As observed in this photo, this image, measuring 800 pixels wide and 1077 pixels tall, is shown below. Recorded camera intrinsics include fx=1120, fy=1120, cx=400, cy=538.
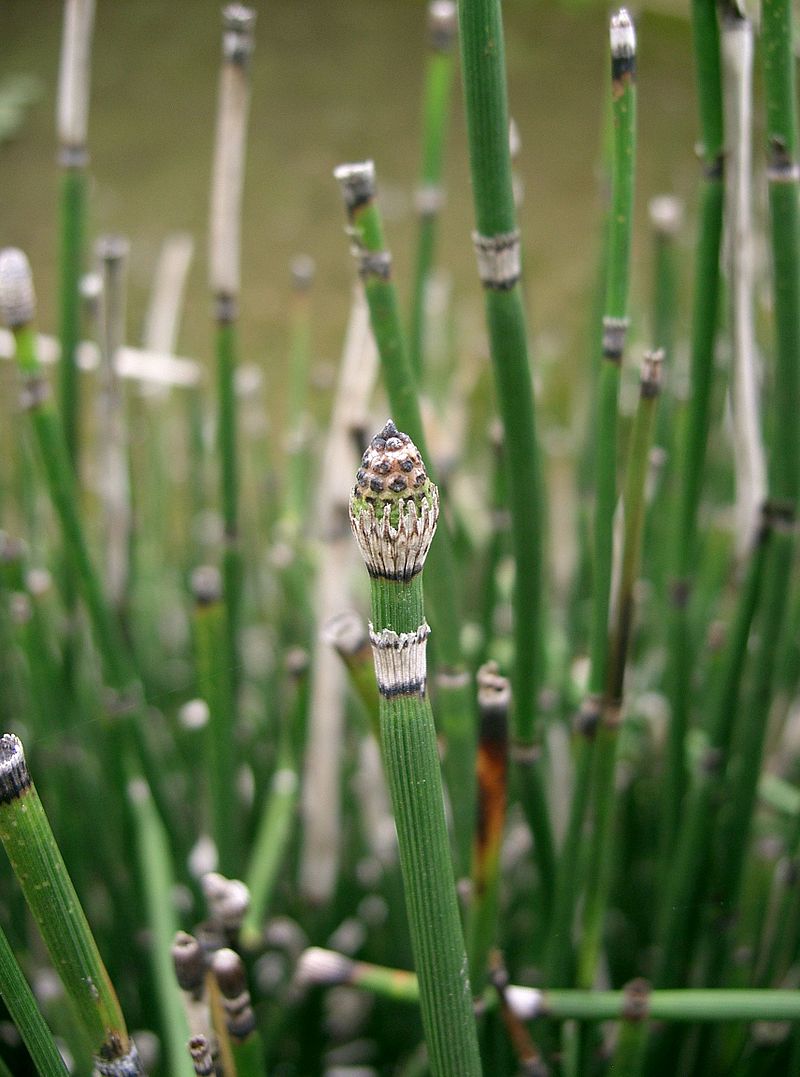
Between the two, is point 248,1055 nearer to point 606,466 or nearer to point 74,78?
point 606,466

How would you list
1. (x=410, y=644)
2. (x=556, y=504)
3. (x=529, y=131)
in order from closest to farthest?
(x=410, y=644) → (x=556, y=504) → (x=529, y=131)

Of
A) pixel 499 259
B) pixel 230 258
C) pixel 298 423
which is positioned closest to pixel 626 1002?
pixel 499 259

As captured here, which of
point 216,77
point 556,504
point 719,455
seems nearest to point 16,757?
point 719,455

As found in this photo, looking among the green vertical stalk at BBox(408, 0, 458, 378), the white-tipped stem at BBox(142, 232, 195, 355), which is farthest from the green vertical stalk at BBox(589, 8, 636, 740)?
the white-tipped stem at BBox(142, 232, 195, 355)

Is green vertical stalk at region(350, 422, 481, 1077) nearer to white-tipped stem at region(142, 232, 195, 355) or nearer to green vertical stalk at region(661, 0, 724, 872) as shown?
green vertical stalk at region(661, 0, 724, 872)

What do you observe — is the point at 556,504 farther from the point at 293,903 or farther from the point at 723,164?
the point at 723,164

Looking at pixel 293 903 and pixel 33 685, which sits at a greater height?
pixel 33 685
